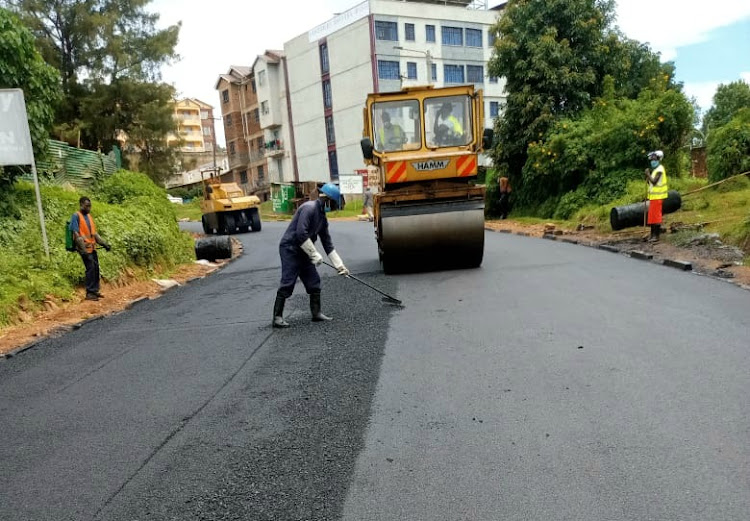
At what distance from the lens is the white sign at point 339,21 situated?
130 feet

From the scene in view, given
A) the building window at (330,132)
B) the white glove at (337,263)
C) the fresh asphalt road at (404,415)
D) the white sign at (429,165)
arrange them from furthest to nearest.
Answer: the building window at (330,132) < the white sign at (429,165) < the white glove at (337,263) < the fresh asphalt road at (404,415)

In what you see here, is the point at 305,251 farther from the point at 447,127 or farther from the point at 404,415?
the point at 447,127

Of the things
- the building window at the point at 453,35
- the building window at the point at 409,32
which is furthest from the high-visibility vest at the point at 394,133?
the building window at the point at 453,35

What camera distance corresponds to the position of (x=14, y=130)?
9547mm

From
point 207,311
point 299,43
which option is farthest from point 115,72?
point 299,43

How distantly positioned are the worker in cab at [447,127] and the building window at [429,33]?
33.5 meters

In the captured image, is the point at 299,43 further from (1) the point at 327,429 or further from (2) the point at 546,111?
(1) the point at 327,429

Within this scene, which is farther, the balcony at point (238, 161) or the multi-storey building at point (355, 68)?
the balcony at point (238, 161)

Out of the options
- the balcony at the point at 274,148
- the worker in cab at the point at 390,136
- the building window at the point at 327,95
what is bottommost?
the worker in cab at the point at 390,136

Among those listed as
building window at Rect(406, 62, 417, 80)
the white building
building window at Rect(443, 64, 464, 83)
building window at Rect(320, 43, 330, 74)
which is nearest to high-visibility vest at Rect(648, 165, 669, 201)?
the white building

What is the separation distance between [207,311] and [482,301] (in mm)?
3794

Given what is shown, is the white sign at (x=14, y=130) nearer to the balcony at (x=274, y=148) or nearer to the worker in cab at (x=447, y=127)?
the worker in cab at (x=447, y=127)

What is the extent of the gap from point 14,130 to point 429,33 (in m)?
35.9

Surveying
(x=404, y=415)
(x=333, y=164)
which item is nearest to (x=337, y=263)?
(x=404, y=415)
